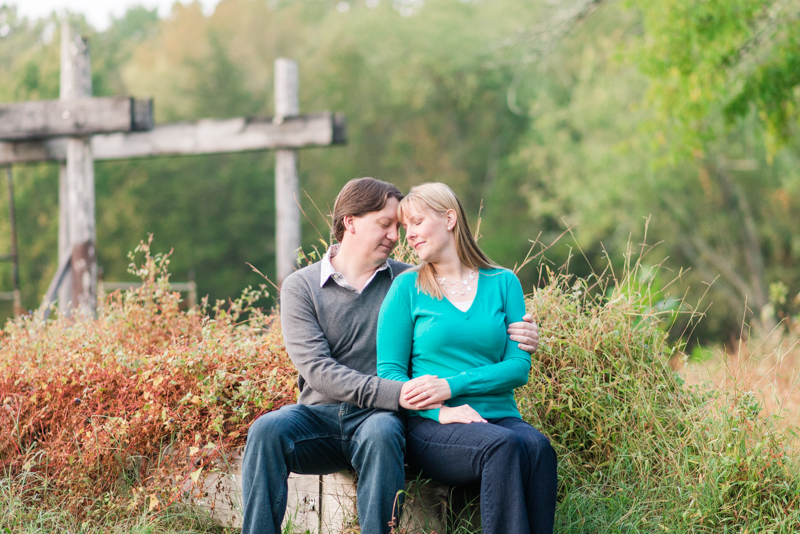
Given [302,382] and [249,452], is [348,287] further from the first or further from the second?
[249,452]

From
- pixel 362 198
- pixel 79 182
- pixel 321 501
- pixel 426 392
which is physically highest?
pixel 79 182

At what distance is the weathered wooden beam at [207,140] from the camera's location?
22.2 feet

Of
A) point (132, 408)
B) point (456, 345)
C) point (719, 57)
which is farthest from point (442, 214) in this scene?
point (719, 57)

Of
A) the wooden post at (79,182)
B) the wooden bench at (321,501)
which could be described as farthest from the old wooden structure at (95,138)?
the wooden bench at (321,501)

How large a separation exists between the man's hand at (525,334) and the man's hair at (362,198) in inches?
28.6

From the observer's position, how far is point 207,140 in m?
7.13

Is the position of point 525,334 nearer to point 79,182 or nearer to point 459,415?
point 459,415

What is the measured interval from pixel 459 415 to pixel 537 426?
2.84 ft

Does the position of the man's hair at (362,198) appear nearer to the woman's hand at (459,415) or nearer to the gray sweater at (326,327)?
the gray sweater at (326,327)

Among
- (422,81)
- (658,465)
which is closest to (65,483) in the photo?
(658,465)

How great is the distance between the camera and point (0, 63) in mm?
21859

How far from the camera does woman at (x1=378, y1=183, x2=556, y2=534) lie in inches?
101

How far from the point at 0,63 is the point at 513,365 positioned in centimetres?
2347

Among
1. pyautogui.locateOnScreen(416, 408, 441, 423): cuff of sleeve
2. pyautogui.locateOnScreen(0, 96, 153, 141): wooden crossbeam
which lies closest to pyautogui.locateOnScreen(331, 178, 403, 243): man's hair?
pyautogui.locateOnScreen(416, 408, 441, 423): cuff of sleeve
